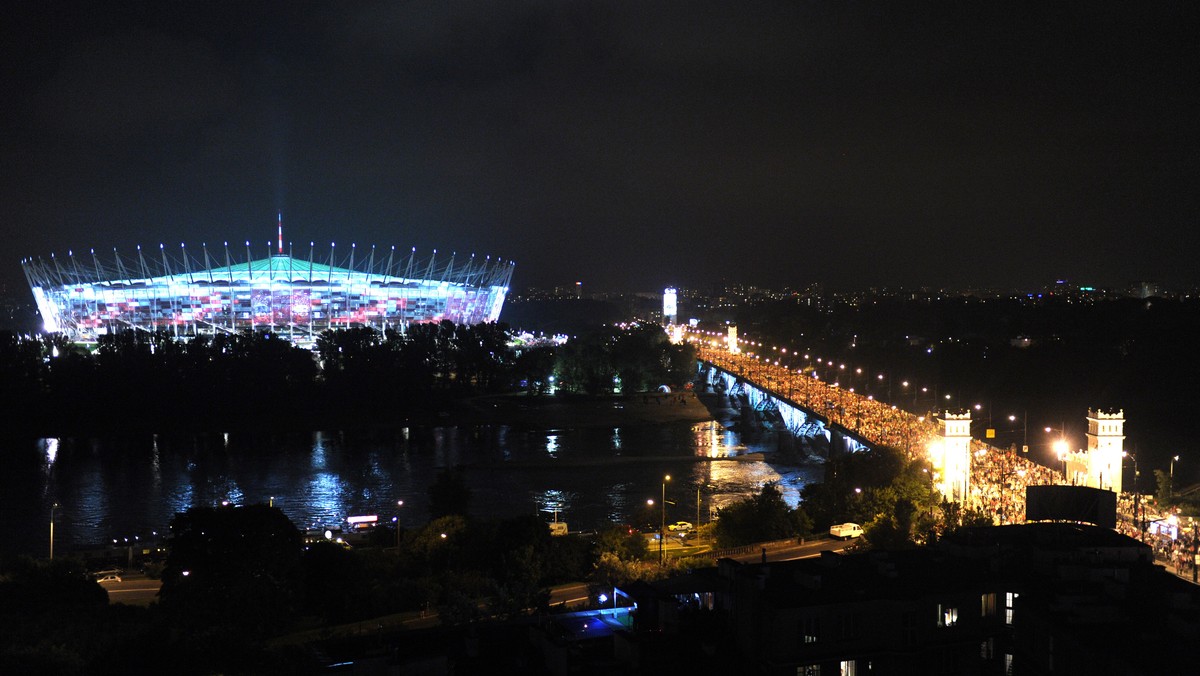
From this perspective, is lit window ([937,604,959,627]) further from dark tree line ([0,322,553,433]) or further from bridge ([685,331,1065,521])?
dark tree line ([0,322,553,433])

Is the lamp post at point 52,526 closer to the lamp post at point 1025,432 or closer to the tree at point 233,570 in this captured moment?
the tree at point 233,570

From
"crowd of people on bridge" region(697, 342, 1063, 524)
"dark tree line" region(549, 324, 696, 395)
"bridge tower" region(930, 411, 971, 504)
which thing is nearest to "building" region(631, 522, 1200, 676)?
"crowd of people on bridge" region(697, 342, 1063, 524)

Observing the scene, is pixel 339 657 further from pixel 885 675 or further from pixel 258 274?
pixel 258 274

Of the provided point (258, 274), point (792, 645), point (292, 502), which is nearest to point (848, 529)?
Result: point (792, 645)

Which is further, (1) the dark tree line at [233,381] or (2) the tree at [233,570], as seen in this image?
(1) the dark tree line at [233,381]

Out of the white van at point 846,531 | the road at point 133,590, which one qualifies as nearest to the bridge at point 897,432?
the white van at point 846,531

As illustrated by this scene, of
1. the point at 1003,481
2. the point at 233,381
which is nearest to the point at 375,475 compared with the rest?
the point at 1003,481
